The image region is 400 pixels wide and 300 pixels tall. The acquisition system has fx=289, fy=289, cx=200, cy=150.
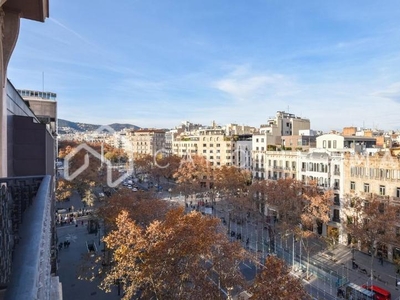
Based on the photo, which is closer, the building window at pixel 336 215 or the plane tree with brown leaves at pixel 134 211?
the plane tree with brown leaves at pixel 134 211

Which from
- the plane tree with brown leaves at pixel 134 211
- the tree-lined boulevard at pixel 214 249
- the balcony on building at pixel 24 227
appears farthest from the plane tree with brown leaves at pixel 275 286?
the plane tree with brown leaves at pixel 134 211

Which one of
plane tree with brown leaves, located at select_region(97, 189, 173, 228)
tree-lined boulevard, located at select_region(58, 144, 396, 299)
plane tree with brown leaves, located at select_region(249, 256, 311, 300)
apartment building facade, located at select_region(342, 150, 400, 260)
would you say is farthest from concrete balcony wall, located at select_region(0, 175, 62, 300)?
apartment building facade, located at select_region(342, 150, 400, 260)

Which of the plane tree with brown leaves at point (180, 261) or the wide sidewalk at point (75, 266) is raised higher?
the plane tree with brown leaves at point (180, 261)

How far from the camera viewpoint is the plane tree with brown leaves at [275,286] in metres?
A: 12.3

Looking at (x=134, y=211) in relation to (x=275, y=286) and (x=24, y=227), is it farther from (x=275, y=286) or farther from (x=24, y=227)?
(x=24, y=227)

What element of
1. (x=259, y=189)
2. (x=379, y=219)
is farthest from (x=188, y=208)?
(x=379, y=219)

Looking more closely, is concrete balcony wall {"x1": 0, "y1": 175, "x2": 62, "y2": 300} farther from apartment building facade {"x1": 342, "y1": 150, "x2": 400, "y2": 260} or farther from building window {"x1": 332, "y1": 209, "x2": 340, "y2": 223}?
building window {"x1": 332, "y1": 209, "x2": 340, "y2": 223}

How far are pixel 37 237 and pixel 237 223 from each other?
42.1 m

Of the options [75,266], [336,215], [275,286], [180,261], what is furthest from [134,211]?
[336,215]

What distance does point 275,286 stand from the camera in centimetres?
1259

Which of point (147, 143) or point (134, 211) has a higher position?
point (147, 143)

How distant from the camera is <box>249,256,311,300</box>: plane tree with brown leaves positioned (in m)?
12.3

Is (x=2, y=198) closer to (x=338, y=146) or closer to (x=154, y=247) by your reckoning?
(x=154, y=247)

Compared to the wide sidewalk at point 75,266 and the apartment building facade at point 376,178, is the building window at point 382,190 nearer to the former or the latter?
the apartment building facade at point 376,178
